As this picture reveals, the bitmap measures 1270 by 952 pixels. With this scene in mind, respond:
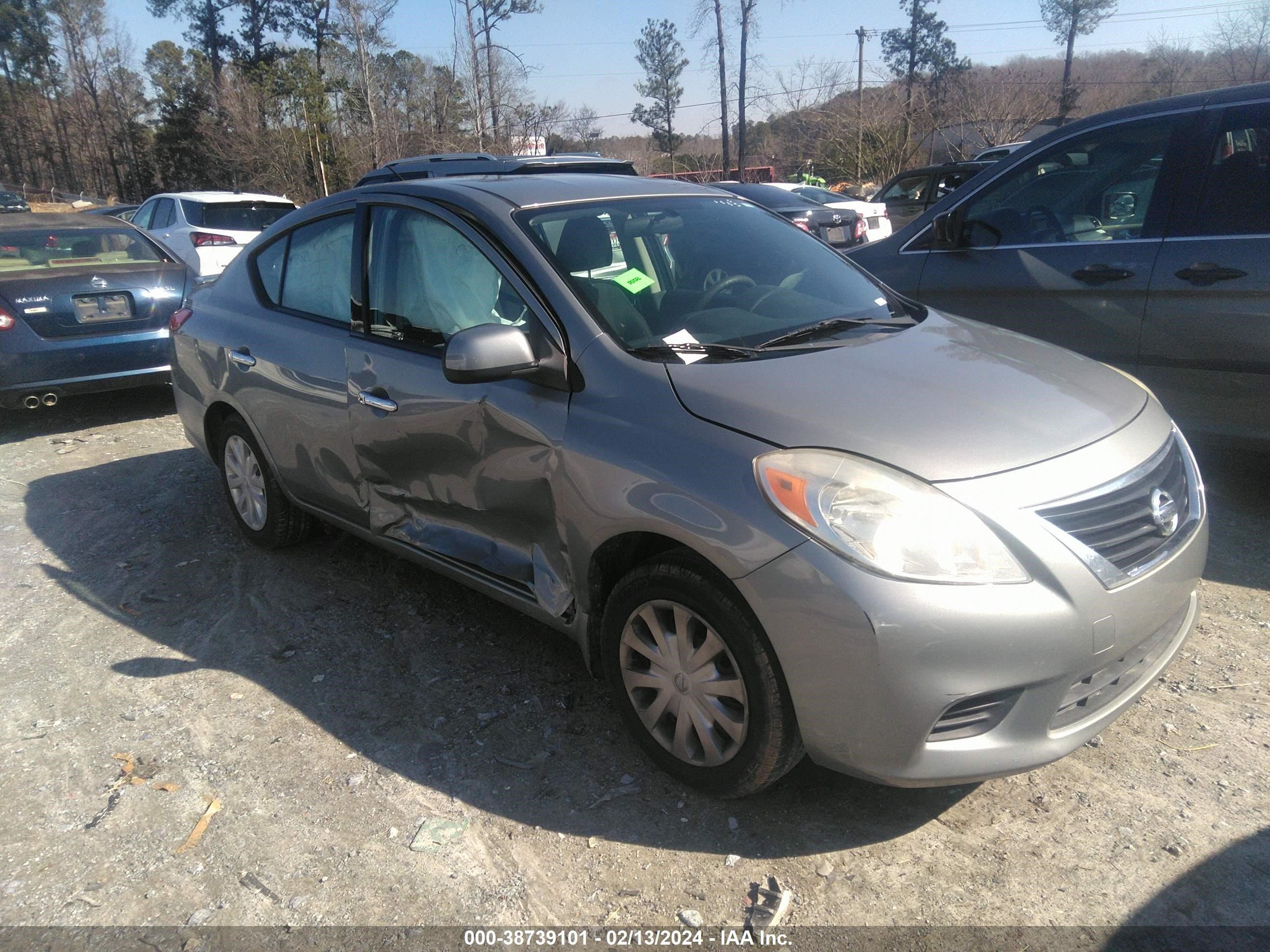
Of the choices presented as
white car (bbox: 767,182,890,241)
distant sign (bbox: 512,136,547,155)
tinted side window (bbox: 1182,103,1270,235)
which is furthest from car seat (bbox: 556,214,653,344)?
distant sign (bbox: 512,136,547,155)

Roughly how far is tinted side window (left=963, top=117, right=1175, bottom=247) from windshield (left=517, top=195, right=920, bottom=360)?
5.02 feet

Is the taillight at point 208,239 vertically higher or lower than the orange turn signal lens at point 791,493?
higher

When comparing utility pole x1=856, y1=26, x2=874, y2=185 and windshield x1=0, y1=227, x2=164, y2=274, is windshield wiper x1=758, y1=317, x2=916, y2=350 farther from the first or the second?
utility pole x1=856, y1=26, x2=874, y2=185

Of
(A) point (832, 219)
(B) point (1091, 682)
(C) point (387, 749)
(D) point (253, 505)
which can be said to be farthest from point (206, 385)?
(A) point (832, 219)

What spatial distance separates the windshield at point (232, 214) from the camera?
11.5 meters

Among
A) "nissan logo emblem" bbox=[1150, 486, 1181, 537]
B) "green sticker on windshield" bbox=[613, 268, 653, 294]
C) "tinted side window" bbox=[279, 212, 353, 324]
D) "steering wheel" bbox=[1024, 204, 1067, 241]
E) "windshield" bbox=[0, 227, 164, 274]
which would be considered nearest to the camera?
"nissan logo emblem" bbox=[1150, 486, 1181, 537]

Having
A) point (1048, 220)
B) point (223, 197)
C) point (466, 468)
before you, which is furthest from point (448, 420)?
point (223, 197)

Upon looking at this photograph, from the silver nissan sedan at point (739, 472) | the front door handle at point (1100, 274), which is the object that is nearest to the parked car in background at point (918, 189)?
the front door handle at point (1100, 274)

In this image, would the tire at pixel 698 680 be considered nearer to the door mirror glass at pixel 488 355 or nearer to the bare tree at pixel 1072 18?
the door mirror glass at pixel 488 355

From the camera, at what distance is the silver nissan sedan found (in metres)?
2.24

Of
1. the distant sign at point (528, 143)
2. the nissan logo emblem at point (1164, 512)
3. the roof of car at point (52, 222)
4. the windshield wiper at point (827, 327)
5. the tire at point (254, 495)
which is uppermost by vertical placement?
the distant sign at point (528, 143)

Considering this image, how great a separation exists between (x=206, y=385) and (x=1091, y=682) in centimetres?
409

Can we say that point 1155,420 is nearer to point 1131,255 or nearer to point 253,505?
point 1131,255

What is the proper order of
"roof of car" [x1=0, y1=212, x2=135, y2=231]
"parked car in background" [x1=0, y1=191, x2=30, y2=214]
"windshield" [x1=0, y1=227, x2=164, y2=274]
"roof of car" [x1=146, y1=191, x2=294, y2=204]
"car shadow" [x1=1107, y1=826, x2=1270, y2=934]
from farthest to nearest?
1. "parked car in background" [x1=0, y1=191, x2=30, y2=214]
2. "roof of car" [x1=146, y1=191, x2=294, y2=204]
3. "roof of car" [x1=0, y1=212, x2=135, y2=231]
4. "windshield" [x1=0, y1=227, x2=164, y2=274]
5. "car shadow" [x1=1107, y1=826, x2=1270, y2=934]
